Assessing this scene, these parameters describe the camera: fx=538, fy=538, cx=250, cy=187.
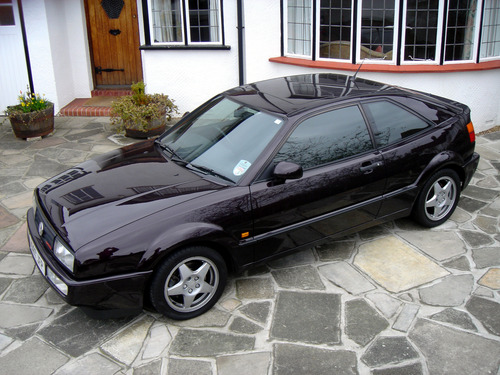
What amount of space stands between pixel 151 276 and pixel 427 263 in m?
2.60

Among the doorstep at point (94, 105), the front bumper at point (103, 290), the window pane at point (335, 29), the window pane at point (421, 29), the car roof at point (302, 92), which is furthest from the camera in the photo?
the doorstep at point (94, 105)

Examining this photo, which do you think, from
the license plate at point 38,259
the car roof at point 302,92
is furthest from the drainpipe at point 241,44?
the license plate at point 38,259

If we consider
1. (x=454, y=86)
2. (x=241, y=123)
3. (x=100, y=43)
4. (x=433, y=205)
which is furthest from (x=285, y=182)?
(x=100, y=43)

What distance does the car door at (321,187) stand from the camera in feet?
14.4

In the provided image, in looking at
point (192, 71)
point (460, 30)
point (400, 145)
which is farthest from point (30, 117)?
point (460, 30)

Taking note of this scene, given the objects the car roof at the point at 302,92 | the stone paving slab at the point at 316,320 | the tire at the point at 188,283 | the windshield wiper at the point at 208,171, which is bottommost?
the stone paving slab at the point at 316,320

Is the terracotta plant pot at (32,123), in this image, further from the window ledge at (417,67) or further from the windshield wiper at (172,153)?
the window ledge at (417,67)

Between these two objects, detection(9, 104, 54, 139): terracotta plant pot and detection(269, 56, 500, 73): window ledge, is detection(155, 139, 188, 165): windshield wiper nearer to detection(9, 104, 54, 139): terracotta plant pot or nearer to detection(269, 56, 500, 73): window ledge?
detection(9, 104, 54, 139): terracotta plant pot

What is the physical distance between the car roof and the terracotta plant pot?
435 centimetres

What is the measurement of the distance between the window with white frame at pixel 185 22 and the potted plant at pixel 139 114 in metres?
1.38

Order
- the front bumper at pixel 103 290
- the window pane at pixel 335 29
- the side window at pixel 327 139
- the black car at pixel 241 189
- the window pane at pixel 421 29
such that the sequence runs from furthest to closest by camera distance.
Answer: the window pane at pixel 335 29
the window pane at pixel 421 29
the side window at pixel 327 139
the black car at pixel 241 189
the front bumper at pixel 103 290

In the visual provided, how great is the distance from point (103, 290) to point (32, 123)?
5.45m

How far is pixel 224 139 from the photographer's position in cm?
475

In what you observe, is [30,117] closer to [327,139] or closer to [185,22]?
[185,22]
